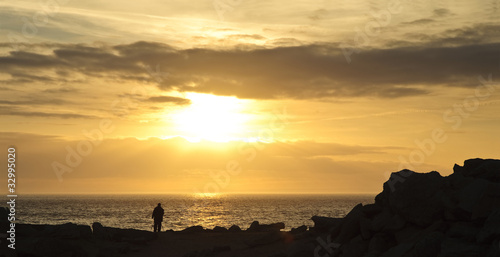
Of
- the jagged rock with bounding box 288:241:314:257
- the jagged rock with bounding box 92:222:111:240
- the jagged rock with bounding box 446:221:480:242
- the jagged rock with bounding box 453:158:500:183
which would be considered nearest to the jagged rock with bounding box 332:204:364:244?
the jagged rock with bounding box 288:241:314:257

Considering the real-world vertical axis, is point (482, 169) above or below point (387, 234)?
above

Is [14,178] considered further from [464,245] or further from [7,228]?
[464,245]

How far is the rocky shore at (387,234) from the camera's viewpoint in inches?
746

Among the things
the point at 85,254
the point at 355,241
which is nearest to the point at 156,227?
the point at 85,254

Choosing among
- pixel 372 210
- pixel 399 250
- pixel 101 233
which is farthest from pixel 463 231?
pixel 101 233

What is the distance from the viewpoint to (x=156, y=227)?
120 feet

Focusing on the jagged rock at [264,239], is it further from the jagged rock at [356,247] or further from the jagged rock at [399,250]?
the jagged rock at [399,250]

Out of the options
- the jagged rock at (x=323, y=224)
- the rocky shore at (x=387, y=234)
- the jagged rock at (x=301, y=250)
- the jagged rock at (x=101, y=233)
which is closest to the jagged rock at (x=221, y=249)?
the rocky shore at (x=387, y=234)

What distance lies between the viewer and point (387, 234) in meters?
21.7

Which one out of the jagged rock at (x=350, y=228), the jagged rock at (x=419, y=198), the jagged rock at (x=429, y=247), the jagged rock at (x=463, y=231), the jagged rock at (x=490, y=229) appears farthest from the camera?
the jagged rock at (x=350, y=228)

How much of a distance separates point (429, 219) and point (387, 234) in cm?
200

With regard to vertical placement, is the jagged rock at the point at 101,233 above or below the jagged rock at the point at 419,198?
below

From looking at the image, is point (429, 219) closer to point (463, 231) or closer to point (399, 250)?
point (463, 231)

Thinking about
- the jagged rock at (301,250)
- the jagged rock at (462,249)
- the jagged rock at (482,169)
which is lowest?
the jagged rock at (301,250)
